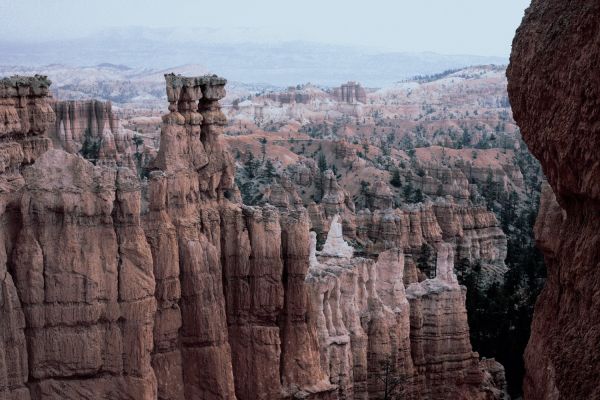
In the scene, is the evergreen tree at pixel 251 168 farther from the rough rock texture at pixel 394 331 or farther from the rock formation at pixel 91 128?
the rough rock texture at pixel 394 331

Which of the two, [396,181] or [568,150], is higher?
[568,150]

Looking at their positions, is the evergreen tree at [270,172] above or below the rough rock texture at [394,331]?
below

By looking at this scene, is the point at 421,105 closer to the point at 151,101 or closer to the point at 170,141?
the point at 151,101

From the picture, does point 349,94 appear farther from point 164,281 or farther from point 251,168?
point 164,281

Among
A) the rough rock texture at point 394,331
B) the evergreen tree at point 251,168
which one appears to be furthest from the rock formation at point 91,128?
the rough rock texture at point 394,331

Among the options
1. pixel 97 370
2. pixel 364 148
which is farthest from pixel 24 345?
pixel 364 148

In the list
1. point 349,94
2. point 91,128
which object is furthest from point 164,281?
point 349,94

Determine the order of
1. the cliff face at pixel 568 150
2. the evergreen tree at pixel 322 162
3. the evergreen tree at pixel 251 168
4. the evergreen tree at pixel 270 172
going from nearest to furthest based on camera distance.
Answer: the cliff face at pixel 568 150 < the evergreen tree at pixel 270 172 < the evergreen tree at pixel 251 168 < the evergreen tree at pixel 322 162
